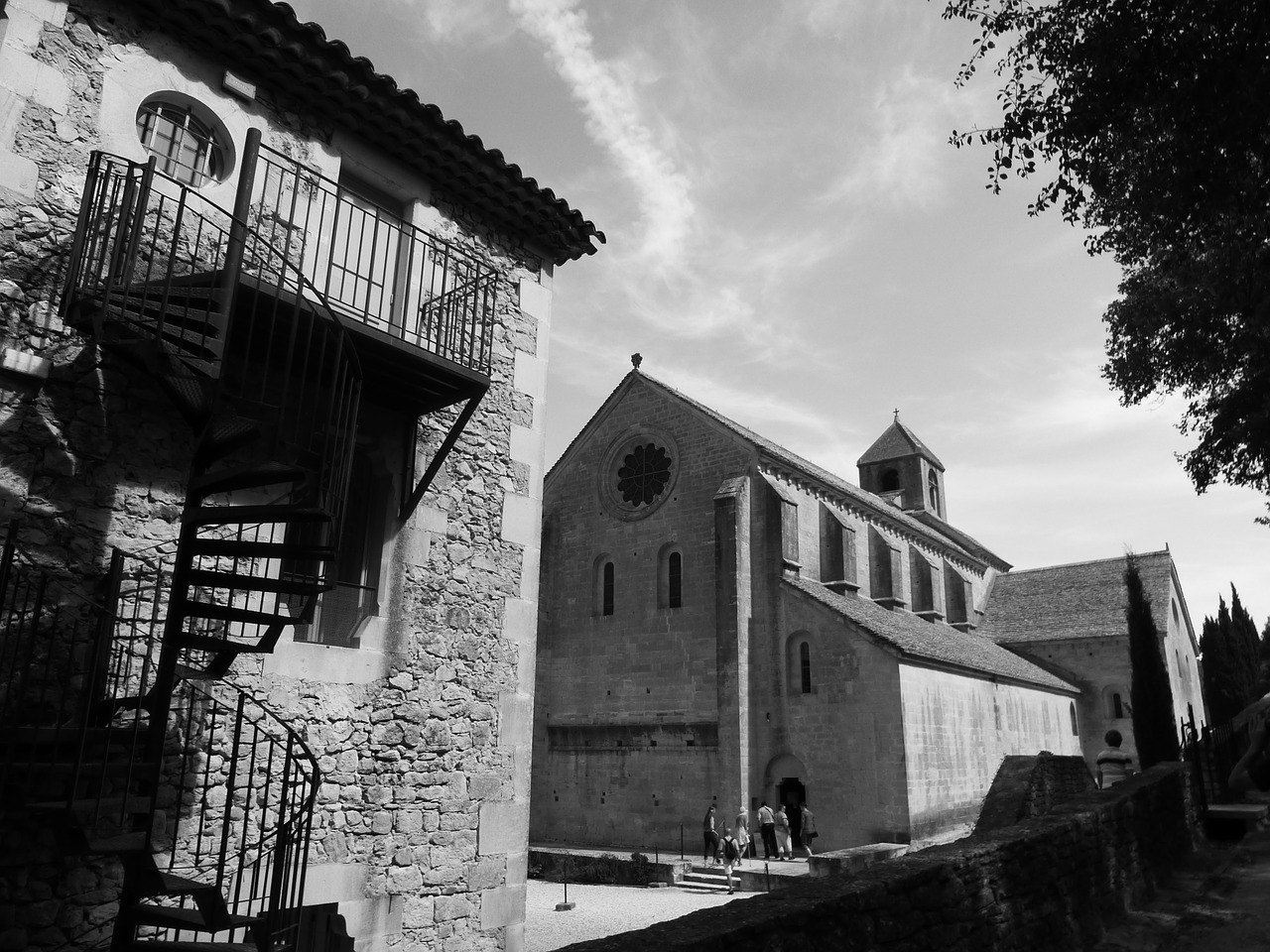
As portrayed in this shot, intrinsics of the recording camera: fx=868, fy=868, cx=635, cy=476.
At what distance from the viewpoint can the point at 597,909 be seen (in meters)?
15.1

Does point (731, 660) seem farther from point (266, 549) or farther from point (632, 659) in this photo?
point (266, 549)

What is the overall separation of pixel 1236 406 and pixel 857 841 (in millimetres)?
13283

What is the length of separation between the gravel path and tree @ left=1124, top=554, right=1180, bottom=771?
702 inches

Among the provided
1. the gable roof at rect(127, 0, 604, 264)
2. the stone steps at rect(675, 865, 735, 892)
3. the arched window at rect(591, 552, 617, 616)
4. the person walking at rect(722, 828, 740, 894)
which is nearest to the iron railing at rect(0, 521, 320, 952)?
the gable roof at rect(127, 0, 604, 264)

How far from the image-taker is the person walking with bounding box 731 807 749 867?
68.5 ft

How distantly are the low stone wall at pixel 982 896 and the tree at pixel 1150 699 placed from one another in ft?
63.5

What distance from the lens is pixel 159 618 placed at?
20.1 ft

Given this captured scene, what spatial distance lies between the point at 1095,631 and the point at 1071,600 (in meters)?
3.40

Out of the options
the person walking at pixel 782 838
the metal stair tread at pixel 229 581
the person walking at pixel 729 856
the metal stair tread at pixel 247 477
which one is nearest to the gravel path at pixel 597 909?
the person walking at pixel 729 856

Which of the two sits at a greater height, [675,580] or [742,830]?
[675,580]

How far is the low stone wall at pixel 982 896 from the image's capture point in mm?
4414

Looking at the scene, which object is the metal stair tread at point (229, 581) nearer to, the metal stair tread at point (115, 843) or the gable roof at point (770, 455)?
the metal stair tread at point (115, 843)

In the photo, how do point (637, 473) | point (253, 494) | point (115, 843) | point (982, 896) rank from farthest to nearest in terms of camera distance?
point (637, 473), point (253, 494), point (982, 896), point (115, 843)

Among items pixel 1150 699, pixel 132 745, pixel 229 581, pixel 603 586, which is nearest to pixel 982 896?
pixel 229 581
